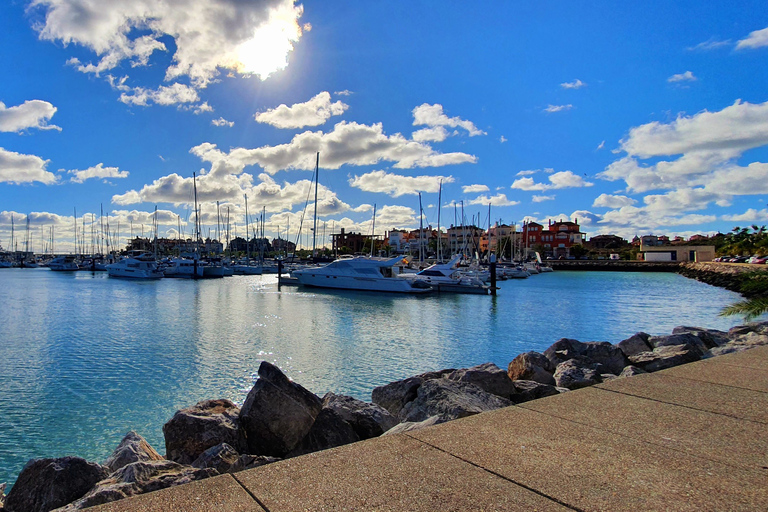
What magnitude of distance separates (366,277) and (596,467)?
43.2 metres

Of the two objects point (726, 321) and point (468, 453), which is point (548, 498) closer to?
point (468, 453)

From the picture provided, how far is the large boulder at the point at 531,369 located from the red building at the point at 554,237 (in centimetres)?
14154

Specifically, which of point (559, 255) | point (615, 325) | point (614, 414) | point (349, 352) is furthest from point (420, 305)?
point (559, 255)

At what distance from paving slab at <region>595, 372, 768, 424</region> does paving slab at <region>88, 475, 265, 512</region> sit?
14.5 ft

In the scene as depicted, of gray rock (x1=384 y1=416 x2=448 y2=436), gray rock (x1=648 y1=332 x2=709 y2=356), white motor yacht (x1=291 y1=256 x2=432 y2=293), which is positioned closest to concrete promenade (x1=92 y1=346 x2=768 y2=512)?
gray rock (x1=384 y1=416 x2=448 y2=436)

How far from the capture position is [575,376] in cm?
962

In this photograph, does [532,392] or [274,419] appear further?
[532,392]

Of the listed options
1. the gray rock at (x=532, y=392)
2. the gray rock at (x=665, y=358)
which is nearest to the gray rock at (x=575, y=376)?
the gray rock at (x=532, y=392)

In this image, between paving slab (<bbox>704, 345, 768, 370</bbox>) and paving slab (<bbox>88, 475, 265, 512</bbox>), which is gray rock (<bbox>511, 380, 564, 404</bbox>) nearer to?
paving slab (<bbox>704, 345, 768, 370</bbox>)

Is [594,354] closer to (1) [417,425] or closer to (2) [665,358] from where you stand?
(2) [665,358]

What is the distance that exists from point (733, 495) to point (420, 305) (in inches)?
1337

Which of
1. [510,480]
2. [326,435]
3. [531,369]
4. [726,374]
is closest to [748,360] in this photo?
[726,374]

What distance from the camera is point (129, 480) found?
4770mm

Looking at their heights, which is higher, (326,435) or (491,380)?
(491,380)
